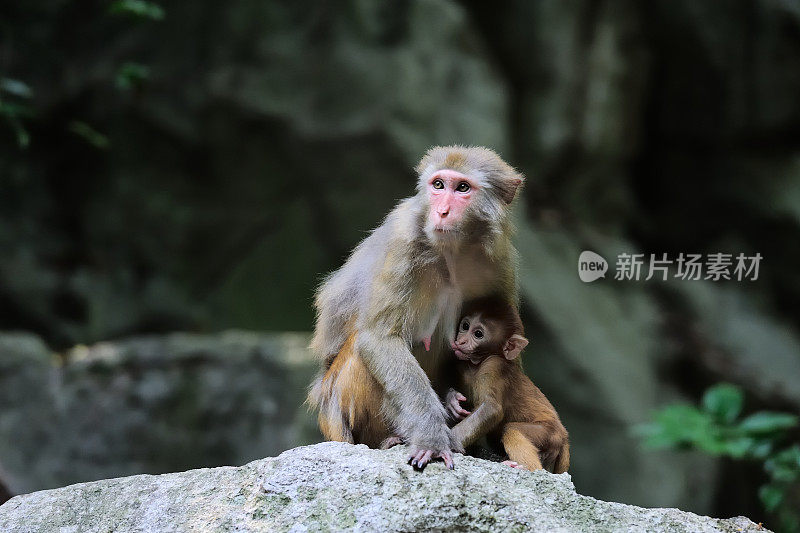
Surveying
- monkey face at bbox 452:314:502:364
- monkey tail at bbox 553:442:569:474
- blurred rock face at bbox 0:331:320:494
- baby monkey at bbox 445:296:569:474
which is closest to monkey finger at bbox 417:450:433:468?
baby monkey at bbox 445:296:569:474

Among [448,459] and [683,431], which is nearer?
[448,459]

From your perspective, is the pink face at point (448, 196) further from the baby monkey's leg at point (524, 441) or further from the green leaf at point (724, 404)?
the green leaf at point (724, 404)

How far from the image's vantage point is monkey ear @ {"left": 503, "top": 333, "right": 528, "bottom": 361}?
4.12 meters

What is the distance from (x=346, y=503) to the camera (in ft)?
10.9

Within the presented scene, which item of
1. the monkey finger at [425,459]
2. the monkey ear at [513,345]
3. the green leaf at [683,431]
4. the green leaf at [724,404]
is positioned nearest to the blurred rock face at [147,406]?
the green leaf at [683,431]

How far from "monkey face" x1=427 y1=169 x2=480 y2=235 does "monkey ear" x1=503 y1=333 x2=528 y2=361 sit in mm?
617

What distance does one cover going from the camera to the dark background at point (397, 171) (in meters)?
9.11

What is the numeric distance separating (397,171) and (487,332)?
511 cm

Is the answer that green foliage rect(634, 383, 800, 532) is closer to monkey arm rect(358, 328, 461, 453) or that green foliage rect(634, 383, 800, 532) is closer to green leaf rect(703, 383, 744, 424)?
green leaf rect(703, 383, 744, 424)

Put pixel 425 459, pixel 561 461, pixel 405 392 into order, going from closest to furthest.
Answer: pixel 425 459 < pixel 405 392 < pixel 561 461

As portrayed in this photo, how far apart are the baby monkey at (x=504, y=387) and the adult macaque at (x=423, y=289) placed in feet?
0.34

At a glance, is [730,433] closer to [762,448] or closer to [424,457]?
[762,448]

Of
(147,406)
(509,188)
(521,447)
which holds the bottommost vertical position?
(147,406)

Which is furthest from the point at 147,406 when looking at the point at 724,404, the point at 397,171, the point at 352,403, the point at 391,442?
the point at 724,404
